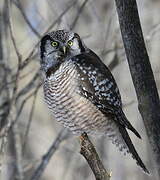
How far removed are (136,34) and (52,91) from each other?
2202mm

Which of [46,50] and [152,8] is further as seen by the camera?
[152,8]

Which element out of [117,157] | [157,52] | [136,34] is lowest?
[117,157]

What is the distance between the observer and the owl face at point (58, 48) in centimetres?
450

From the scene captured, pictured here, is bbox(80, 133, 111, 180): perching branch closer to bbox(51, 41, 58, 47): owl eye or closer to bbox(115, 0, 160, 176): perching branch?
bbox(115, 0, 160, 176): perching branch

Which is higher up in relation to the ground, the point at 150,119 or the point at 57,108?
the point at 150,119

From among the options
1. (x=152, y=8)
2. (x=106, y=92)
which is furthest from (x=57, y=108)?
(x=152, y=8)

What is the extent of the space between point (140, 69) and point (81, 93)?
2.11 meters

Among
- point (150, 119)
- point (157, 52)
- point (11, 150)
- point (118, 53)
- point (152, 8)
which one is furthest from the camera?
point (152, 8)

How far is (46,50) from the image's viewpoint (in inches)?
185

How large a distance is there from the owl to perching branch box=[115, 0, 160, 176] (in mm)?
2042

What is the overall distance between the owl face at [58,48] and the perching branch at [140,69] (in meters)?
2.21

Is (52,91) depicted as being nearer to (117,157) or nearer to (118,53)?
(118,53)

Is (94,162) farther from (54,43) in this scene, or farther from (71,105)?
(54,43)

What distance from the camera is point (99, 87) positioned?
4438mm
